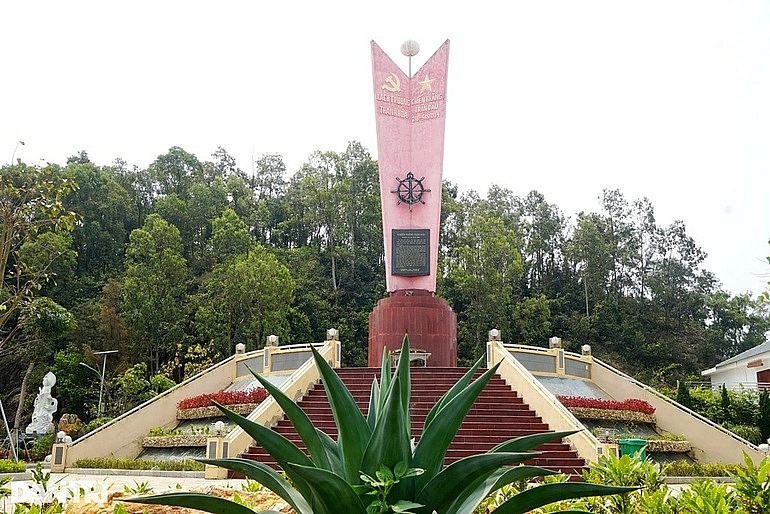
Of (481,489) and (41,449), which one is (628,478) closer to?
(481,489)

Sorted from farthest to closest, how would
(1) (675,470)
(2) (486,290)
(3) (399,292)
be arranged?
(2) (486,290)
(3) (399,292)
(1) (675,470)

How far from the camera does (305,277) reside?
106ft

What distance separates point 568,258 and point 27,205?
102ft

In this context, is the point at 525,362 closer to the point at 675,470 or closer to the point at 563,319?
the point at 675,470

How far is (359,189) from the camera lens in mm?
Answer: 36156

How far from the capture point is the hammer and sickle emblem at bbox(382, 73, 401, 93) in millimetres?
18578

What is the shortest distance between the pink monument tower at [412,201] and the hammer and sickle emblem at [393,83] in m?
0.03

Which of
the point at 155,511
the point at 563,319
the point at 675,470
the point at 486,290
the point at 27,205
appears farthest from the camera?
the point at 563,319

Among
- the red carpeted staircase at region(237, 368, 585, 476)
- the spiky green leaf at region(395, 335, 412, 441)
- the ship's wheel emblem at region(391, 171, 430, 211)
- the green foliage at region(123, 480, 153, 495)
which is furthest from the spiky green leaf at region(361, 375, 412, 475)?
the ship's wheel emblem at region(391, 171, 430, 211)

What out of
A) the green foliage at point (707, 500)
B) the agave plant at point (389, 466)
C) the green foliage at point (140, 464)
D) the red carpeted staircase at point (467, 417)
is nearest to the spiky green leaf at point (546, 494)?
the agave plant at point (389, 466)

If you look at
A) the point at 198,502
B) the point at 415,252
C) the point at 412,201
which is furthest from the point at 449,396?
the point at 412,201

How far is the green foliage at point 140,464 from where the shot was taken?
39.2 ft

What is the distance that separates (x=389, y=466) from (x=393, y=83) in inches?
682

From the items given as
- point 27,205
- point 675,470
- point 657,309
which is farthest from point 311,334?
point 27,205
